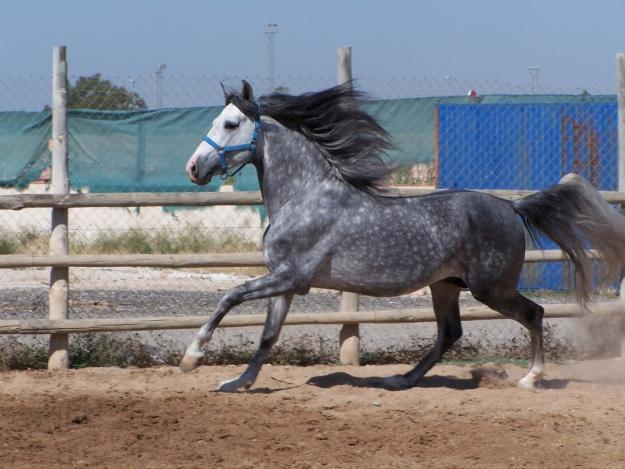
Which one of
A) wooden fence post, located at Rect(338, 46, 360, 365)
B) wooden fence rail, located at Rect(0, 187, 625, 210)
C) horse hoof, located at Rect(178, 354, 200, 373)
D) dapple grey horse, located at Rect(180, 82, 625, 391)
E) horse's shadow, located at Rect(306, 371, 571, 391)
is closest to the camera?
horse hoof, located at Rect(178, 354, 200, 373)

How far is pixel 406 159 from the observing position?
1166cm

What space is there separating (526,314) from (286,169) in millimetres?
2014

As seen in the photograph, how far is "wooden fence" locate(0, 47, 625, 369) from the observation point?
7547mm

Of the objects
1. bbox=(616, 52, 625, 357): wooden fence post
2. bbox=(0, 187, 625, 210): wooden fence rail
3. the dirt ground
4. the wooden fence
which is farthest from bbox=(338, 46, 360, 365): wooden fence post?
bbox=(616, 52, 625, 357): wooden fence post

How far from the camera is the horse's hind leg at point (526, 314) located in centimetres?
695

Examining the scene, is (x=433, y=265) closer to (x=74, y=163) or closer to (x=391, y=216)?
(x=391, y=216)

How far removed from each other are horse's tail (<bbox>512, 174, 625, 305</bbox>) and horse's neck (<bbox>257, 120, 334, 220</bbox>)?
1.50 m

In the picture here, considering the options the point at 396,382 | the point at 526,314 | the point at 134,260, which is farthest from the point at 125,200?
the point at 526,314

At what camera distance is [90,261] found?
24.8 feet

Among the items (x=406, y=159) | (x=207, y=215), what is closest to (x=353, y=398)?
(x=406, y=159)

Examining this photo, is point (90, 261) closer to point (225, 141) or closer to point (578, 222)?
point (225, 141)

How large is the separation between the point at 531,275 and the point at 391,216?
4099 mm

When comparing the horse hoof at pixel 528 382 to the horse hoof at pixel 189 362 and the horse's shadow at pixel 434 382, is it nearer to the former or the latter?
the horse's shadow at pixel 434 382

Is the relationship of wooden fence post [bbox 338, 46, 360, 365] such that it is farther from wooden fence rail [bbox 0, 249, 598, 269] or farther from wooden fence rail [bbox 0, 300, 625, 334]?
wooden fence rail [bbox 0, 249, 598, 269]
